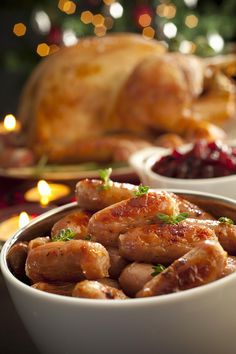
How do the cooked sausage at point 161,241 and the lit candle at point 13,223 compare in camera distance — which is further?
the lit candle at point 13,223

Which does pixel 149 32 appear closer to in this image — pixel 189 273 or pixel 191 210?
pixel 191 210

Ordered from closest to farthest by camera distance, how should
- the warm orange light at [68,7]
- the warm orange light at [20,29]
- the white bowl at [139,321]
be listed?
the white bowl at [139,321]
the warm orange light at [68,7]
the warm orange light at [20,29]

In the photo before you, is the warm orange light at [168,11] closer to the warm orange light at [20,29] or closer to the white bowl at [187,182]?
→ the warm orange light at [20,29]

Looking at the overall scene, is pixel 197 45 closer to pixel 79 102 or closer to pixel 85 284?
Result: pixel 79 102

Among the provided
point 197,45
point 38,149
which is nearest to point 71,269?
point 38,149

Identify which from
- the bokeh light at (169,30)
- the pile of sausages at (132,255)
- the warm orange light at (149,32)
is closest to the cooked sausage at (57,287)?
the pile of sausages at (132,255)

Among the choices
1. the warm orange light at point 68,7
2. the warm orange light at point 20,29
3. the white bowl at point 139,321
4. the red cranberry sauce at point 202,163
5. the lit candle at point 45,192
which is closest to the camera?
the white bowl at point 139,321

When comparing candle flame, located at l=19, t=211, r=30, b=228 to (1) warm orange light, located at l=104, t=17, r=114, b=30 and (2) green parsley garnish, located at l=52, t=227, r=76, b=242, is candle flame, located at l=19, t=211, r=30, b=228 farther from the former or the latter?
(1) warm orange light, located at l=104, t=17, r=114, b=30
